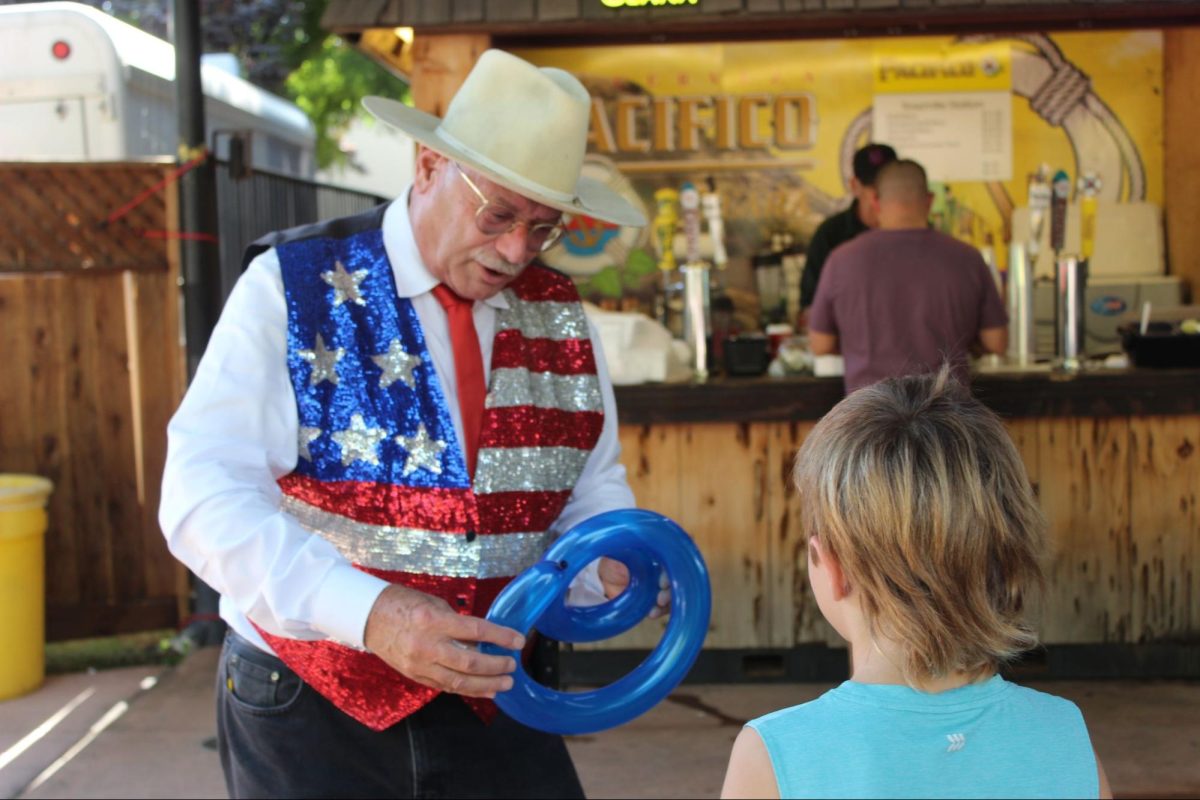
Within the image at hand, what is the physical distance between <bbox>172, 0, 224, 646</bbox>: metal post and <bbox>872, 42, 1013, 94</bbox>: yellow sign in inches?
145

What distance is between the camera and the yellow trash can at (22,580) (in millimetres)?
4336

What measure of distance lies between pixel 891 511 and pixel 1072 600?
3869 mm

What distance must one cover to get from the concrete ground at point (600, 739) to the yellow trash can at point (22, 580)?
0.39 feet


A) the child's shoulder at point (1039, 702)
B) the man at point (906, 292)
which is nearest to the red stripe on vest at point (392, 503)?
the child's shoulder at point (1039, 702)

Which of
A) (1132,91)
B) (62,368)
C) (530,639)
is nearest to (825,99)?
(1132,91)

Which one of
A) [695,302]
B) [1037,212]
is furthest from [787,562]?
[1037,212]

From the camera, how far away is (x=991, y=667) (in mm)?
1468

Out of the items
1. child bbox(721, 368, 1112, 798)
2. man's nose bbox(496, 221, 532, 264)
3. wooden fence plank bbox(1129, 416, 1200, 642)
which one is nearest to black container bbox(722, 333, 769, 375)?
wooden fence plank bbox(1129, 416, 1200, 642)

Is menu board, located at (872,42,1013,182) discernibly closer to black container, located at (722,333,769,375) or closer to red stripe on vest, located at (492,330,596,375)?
black container, located at (722,333,769,375)

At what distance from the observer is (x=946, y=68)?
7297mm

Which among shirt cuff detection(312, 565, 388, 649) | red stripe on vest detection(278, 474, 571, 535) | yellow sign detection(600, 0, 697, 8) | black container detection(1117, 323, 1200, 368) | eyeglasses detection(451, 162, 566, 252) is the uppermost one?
yellow sign detection(600, 0, 697, 8)

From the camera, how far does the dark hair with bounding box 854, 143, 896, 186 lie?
5.68 meters

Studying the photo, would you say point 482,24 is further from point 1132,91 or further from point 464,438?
point 1132,91

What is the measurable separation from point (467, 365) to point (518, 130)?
41 cm
